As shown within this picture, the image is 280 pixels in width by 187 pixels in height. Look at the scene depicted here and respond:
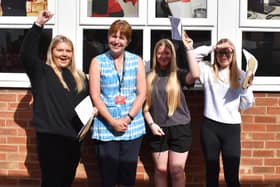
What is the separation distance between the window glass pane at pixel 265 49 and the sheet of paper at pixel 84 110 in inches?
73.0

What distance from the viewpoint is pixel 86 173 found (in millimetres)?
5641

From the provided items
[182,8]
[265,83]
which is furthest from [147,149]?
[182,8]

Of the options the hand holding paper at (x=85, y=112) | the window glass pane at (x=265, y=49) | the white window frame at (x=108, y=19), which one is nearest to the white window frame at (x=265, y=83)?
the window glass pane at (x=265, y=49)

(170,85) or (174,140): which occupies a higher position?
(170,85)

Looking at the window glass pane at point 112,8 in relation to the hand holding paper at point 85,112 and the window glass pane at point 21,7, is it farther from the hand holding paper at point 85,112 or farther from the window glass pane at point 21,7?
the hand holding paper at point 85,112

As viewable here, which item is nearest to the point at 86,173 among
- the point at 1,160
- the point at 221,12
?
the point at 1,160

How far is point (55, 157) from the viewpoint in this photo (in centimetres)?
462

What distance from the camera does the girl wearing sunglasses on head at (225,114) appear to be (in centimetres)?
496

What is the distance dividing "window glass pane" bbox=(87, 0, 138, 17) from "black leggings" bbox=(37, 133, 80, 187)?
1.51m

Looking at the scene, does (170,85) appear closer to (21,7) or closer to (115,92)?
(115,92)

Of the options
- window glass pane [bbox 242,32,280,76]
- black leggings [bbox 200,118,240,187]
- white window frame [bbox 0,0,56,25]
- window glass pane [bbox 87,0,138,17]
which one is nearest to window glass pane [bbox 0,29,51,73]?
white window frame [bbox 0,0,56,25]

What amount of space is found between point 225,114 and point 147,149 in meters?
1.02

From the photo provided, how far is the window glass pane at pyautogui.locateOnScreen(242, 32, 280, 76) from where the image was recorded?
551 centimetres

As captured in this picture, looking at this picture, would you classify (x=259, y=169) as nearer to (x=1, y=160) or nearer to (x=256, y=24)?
(x=256, y=24)
